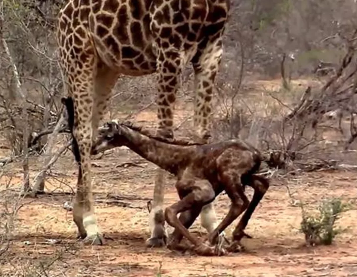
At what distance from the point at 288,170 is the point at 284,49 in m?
15.3

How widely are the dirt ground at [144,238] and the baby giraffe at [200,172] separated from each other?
206 millimetres

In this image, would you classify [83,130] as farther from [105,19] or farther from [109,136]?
[105,19]

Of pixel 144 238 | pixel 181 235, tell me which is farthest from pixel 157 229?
pixel 181 235

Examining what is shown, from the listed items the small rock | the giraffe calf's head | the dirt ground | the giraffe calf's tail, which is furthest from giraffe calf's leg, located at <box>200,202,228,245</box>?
the small rock

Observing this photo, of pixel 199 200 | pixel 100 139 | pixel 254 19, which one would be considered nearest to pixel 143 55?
A: pixel 100 139

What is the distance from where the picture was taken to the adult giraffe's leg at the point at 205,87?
8406mm

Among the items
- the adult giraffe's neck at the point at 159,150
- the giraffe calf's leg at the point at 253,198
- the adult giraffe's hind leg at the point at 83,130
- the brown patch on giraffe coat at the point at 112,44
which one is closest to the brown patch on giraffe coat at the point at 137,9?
the brown patch on giraffe coat at the point at 112,44

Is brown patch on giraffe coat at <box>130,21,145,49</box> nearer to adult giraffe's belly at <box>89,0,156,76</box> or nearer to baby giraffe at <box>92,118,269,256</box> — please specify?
adult giraffe's belly at <box>89,0,156,76</box>

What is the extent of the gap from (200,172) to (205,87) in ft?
3.55

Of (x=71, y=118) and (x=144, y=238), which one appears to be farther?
(x=71, y=118)

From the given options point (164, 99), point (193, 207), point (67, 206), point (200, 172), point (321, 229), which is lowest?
point (67, 206)

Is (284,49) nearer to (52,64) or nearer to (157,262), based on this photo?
(52,64)

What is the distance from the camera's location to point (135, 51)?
8562 mm

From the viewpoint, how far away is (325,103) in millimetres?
13375
